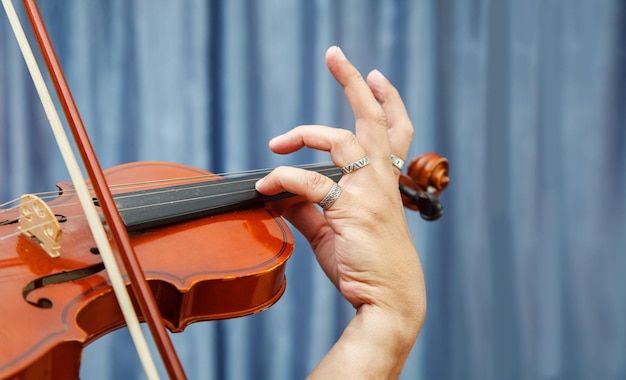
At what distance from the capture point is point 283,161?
1.45 m

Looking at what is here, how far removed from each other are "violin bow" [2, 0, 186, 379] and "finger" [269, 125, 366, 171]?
0.28m

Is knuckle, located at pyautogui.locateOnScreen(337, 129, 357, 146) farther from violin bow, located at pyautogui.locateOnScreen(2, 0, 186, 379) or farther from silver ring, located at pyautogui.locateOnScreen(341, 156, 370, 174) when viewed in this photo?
violin bow, located at pyautogui.locateOnScreen(2, 0, 186, 379)

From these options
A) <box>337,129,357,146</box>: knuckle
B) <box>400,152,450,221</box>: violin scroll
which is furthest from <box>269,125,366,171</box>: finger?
<box>400,152,450,221</box>: violin scroll

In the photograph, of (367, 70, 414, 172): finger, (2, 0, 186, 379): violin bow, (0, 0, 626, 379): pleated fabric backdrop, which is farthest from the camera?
(0, 0, 626, 379): pleated fabric backdrop

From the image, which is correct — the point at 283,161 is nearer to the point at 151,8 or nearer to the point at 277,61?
the point at 277,61

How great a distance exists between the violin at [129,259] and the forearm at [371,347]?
11 centimetres

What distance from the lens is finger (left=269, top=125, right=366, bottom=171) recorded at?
0.73 meters

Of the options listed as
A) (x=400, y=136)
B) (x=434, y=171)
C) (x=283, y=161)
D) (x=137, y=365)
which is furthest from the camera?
(x=283, y=161)

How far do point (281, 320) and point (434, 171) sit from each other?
643 mm

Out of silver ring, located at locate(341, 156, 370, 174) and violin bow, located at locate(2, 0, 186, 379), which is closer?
violin bow, located at locate(2, 0, 186, 379)

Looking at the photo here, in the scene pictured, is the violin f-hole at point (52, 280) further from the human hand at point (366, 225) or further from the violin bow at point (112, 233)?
the human hand at point (366, 225)

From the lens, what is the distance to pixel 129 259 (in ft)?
1.63

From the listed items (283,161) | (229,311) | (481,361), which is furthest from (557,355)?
(229,311)

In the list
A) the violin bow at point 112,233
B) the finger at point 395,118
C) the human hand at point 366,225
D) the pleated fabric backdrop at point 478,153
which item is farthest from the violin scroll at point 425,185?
the violin bow at point 112,233
